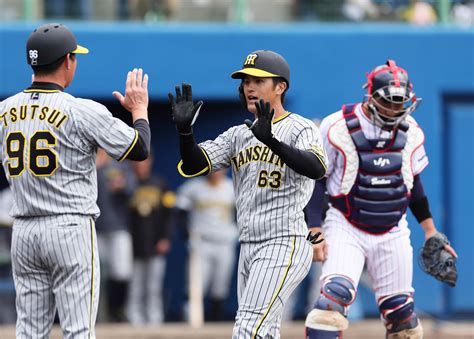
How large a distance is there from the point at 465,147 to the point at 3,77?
5025 mm

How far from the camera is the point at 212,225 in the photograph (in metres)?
12.4

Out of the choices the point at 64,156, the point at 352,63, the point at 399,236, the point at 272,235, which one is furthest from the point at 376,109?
the point at 352,63

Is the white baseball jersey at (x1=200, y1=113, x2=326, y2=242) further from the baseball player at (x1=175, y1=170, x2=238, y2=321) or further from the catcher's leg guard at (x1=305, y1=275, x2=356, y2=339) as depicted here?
the baseball player at (x1=175, y1=170, x2=238, y2=321)

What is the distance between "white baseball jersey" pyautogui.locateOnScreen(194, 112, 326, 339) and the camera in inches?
255

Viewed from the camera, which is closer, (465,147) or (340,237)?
Result: (340,237)

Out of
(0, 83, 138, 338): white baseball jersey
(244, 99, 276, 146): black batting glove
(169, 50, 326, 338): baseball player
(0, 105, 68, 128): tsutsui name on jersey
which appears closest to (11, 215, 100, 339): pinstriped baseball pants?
(0, 83, 138, 338): white baseball jersey

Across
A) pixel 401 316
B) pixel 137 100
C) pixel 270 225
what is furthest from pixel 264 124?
pixel 401 316

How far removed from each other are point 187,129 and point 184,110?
12 cm

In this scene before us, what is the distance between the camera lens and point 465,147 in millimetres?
12469

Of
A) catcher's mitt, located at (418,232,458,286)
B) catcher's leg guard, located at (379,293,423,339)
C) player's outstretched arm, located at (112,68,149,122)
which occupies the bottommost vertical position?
catcher's leg guard, located at (379,293,423,339)

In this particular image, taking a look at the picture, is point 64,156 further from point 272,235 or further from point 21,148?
point 272,235

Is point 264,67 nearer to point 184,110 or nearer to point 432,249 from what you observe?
point 184,110

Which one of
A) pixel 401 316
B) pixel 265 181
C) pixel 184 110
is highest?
pixel 184 110

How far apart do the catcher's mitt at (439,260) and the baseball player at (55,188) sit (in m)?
2.51
